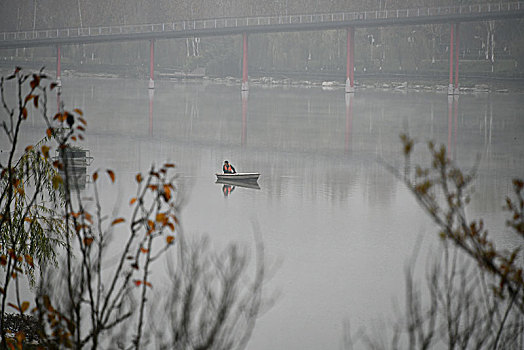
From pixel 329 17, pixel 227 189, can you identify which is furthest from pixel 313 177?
pixel 329 17

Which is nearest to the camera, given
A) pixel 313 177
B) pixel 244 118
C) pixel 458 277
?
pixel 458 277

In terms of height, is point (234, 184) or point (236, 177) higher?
point (236, 177)

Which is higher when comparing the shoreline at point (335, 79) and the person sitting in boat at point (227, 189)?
the shoreline at point (335, 79)

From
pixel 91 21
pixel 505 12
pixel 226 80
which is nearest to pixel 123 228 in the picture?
pixel 505 12

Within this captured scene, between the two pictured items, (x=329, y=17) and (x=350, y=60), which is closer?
(x=350, y=60)

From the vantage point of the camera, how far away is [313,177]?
31.0 meters

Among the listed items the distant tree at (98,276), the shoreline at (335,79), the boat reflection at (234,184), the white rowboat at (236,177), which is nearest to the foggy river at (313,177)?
the boat reflection at (234,184)

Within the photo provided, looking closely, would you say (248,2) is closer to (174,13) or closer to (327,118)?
(174,13)

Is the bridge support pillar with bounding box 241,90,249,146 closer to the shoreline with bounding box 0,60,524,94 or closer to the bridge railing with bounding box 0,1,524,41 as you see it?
the bridge railing with bounding box 0,1,524,41

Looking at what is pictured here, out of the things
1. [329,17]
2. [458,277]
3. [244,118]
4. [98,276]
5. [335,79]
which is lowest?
[458,277]

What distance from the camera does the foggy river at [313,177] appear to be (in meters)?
16.2

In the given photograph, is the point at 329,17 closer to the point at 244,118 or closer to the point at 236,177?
the point at 244,118

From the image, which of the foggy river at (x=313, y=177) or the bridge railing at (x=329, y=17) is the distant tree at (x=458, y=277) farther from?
the bridge railing at (x=329, y=17)

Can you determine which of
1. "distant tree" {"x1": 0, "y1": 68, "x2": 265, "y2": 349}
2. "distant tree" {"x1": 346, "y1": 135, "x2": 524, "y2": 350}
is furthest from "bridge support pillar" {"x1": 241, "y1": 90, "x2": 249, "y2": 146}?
"distant tree" {"x1": 346, "y1": 135, "x2": 524, "y2": 350}
